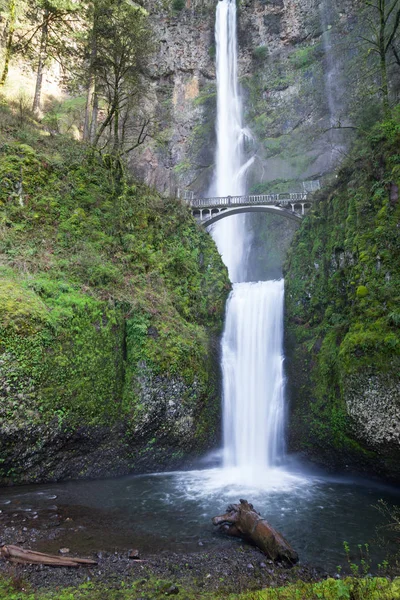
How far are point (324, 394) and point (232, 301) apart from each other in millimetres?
6742

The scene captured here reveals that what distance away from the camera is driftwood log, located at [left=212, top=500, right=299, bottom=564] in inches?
244

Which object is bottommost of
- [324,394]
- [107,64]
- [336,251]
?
[324,394]

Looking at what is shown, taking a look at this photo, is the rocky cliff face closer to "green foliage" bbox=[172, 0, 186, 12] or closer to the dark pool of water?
"green foliage" bbox=[172, 0, 186, 12]

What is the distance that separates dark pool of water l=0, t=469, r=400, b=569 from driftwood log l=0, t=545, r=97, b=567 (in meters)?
0.39

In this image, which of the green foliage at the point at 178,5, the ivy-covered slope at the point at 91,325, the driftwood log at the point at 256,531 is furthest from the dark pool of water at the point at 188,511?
the green foliage at the point at 178,5

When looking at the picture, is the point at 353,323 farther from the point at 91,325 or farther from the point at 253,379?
the point at 91,325

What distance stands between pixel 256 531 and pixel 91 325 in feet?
23.3

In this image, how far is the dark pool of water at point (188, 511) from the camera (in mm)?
6582

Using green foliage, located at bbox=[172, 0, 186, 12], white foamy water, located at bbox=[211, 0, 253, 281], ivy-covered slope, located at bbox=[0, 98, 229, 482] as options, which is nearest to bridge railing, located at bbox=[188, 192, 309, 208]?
white foamy water, located at bbox=[211, 0, 253, 281]

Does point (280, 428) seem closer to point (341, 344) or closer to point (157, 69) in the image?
point (341, 344)

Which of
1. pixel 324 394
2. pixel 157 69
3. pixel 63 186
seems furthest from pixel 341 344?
pixel 157 69

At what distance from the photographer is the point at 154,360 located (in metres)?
11.6

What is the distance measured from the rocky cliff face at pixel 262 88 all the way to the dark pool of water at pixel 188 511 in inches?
1066

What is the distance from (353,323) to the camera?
37.6 feet
